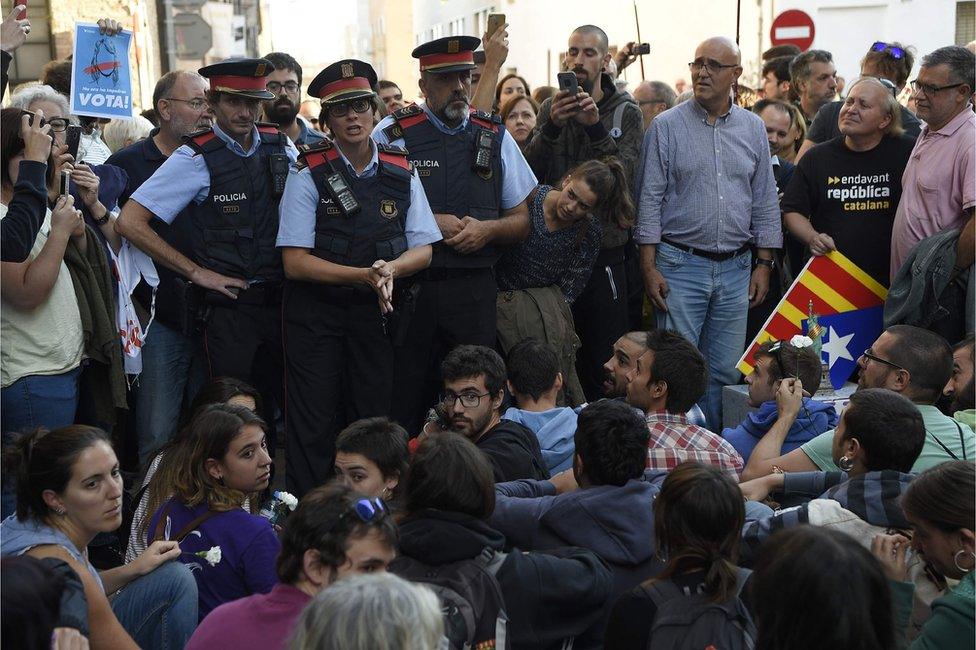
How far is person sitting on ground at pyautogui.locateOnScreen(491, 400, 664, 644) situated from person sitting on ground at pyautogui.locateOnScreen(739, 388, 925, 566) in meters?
0.34

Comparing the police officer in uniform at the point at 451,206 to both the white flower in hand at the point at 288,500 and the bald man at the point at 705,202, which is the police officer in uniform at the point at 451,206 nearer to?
the bald man at the point at 705,202

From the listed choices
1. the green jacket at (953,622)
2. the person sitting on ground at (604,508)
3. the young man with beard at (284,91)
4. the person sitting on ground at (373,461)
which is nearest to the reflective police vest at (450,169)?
the young man with beard at (284,91)

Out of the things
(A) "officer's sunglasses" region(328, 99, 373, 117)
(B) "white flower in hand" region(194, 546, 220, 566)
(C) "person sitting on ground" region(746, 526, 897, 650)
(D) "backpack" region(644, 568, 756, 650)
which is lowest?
(B) "white flower in hand" region(194, 546, 220, 566)

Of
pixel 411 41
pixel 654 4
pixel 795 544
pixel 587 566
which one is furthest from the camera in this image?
pixel 411 41

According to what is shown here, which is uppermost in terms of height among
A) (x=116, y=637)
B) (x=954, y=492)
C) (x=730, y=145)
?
(x=730, y=145)

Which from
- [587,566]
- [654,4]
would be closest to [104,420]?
[587,566]

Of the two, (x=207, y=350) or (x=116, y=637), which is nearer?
(x=116, y=637)

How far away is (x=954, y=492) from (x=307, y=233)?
3344 mm

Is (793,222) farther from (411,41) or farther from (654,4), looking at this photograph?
(411,41)

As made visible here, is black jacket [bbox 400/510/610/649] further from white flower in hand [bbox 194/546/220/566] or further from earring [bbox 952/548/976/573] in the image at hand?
earring [bbox 952/548/976/573]

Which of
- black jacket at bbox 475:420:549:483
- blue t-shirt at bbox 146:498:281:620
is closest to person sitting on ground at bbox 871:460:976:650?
black jacket at bbox 475:420:549:483

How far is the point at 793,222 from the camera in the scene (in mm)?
7082

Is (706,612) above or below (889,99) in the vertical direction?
below

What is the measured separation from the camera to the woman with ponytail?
6379 millimetres
